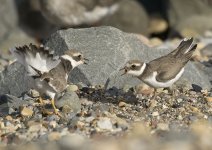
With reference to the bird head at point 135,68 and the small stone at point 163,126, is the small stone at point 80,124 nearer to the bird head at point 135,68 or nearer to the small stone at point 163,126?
the small stone at point 163,126

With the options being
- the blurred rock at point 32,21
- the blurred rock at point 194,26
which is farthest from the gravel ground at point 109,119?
the blurred rock at point 32,21

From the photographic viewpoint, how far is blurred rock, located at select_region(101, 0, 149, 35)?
1672 centimetres

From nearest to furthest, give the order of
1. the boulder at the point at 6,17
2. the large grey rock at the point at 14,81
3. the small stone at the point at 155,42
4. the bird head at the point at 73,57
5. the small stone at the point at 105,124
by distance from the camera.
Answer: the small stone at the point at 105,124, the bird head at the point at 73,57, the large grey rock at the point at 14,81, the small stone at the point at 155,42, the boulder at the point at 6,17

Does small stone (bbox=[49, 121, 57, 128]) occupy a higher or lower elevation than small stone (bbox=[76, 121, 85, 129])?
higher

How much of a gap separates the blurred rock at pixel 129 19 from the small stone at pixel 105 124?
8889mm

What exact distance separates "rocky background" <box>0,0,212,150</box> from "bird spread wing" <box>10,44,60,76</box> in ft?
1.99

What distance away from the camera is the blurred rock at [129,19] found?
16.7 meters

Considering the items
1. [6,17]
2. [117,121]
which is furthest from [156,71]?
[6,17]

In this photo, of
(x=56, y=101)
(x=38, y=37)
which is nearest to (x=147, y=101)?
(x=56, y=101)

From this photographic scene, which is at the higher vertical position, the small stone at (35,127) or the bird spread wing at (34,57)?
the bird spread wing at (34,57)

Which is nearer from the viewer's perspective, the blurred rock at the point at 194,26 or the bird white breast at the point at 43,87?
the bird white breast at the point at 43,87

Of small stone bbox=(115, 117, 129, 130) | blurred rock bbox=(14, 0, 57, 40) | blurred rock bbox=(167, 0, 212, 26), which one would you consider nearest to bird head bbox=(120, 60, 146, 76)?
small stone bbox=(115, 117, 129, 130)

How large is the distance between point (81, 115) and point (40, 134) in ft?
2.92

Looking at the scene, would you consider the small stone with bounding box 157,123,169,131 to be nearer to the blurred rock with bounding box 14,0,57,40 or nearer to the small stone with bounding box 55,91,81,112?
the small stone with bounding box 55,91,81,112
